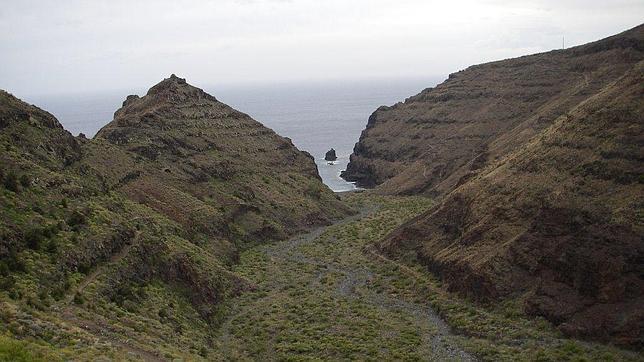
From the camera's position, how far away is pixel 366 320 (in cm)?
4216

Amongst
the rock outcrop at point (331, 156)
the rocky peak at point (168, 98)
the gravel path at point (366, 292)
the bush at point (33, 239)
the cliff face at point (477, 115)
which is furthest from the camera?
the rock outcrop at point (331, 156)

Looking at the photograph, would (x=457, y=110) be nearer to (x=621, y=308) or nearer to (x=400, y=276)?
(x=400, y=276)

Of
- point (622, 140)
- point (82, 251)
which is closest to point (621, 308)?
point (622, 140)

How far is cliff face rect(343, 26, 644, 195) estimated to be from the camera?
8944cm

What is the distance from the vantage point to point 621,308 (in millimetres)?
34375

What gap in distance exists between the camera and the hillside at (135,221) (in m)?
31.1

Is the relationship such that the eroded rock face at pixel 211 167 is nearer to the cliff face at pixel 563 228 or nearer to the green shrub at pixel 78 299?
the cliff face at pixel 563 228

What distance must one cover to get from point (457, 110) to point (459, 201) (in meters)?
72.3

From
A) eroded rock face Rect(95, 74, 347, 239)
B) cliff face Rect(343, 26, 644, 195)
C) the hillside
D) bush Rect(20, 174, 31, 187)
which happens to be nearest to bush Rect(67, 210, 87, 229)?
the hillside

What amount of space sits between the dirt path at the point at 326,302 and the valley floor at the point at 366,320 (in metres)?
0.08

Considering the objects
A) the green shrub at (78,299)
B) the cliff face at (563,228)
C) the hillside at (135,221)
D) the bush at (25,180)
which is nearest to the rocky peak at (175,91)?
the hillside at (135,221)

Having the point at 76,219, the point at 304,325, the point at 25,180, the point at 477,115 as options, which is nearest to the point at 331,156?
the point at 477,115

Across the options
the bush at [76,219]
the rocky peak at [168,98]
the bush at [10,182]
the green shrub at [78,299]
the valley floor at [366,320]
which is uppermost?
the rocky peak at [168,98]

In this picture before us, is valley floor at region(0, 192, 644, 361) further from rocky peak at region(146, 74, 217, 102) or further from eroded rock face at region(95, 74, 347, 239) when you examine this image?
rocky peak at region(146, 74, 217, 102)
